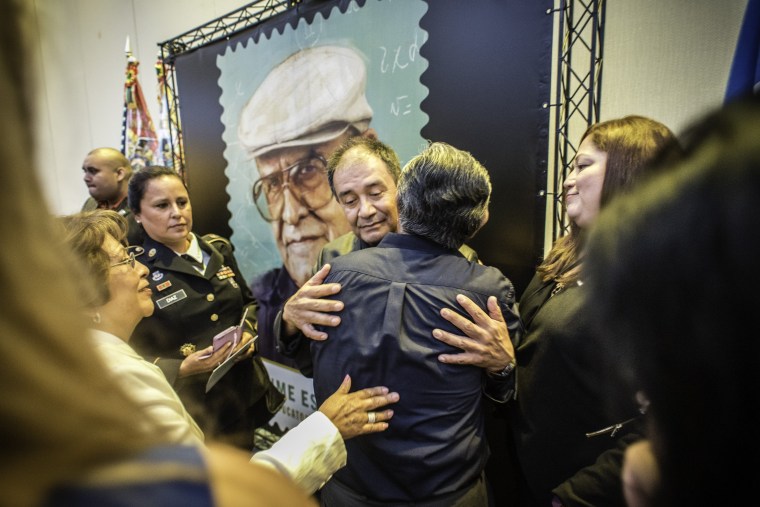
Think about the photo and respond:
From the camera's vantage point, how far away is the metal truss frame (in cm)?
160

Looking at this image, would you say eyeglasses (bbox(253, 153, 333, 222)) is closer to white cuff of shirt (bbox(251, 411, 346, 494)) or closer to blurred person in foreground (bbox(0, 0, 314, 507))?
white cuff of shirt (bbox(251, 411, 346, 494))

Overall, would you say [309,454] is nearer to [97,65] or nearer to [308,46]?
[308,46]

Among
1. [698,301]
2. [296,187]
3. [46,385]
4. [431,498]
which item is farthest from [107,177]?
[698,301]

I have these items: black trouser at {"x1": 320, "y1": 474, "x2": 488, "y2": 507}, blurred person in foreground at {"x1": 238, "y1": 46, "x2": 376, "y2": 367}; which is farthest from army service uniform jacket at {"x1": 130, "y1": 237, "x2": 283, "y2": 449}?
black trouser at {"x1": 320, "y1": 474, "x2": 488, "y2": 507}

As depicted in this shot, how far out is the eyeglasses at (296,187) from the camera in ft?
8.52

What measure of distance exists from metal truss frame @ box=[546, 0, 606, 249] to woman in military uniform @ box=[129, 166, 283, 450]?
160cm

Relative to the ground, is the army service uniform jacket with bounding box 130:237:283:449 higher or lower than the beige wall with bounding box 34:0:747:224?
lower

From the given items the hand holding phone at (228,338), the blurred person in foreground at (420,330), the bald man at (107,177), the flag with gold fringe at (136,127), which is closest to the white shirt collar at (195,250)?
the hand holding phone at (228,338)

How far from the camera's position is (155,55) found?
4.16 m

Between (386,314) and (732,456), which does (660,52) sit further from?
(732,456)

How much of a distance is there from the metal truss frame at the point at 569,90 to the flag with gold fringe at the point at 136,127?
3.80m

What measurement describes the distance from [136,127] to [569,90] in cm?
409

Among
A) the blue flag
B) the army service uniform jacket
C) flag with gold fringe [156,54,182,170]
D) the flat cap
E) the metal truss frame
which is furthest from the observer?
flag with gold fringe [156,54,182,170]

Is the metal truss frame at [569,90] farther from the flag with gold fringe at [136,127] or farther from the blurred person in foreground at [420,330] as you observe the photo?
the flag with gold fringe at [136,127]
